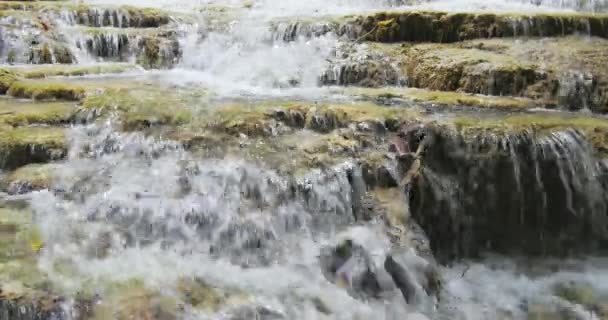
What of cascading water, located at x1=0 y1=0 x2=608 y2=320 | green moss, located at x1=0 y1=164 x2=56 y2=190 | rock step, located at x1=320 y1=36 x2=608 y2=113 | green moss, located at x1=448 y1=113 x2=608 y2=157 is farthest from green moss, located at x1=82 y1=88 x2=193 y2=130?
green moss, located at x1=448 y1=113 x2=608 y2=157

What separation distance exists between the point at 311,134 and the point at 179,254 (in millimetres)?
2079

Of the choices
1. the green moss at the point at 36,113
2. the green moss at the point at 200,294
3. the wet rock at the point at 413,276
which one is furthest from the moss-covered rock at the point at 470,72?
the green moss at the point at 200,294

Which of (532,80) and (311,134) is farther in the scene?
(532,80)

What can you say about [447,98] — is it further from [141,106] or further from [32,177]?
[32,177]

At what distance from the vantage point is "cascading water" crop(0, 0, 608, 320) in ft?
15.0

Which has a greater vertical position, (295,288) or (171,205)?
(171,205)

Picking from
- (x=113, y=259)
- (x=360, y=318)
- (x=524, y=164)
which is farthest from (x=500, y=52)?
(x=113, y=259)

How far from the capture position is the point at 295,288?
4828mm

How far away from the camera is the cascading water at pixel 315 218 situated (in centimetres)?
459

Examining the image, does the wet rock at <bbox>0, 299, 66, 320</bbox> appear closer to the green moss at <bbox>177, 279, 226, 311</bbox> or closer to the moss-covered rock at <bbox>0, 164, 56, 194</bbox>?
the green moss at <bbox>177, 279, 226, 311</bbox>

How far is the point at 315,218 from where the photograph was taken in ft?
18.3

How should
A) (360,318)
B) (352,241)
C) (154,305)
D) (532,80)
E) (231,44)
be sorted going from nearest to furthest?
(154,305) < (360,318) < (352,241) < (532,80) < (231,44)

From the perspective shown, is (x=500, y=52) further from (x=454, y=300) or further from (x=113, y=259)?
(x=113, y=259)

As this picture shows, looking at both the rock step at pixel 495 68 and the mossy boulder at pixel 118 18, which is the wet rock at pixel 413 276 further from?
the mossy boulder at pixel 118 18
